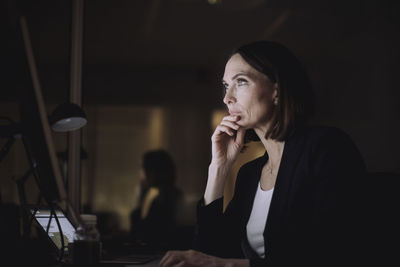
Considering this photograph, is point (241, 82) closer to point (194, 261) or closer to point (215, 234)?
point (215, 234)

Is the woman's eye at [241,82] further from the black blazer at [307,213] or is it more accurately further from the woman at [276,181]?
the black blazer at [307,213]

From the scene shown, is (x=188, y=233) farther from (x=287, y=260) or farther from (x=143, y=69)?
(x=143, y=69)

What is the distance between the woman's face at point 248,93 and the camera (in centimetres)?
135

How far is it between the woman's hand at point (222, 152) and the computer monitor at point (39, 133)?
65 cm

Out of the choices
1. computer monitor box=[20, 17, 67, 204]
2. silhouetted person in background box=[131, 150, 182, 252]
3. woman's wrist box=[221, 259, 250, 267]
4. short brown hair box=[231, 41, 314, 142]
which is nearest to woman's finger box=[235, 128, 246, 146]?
short brown hair box=[231, 41, 314, 142]

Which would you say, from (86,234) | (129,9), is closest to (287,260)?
(86,234)

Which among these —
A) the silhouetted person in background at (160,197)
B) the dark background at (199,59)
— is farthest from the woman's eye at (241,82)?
the silhouetted person in background at (160,197)

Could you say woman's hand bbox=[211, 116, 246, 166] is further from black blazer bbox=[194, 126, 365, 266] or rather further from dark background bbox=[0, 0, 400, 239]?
dark background bbox=[0, 0, 400, 239]

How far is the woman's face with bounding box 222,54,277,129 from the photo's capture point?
1354mm

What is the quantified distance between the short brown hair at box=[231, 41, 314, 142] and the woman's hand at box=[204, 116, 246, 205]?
0.15 meters

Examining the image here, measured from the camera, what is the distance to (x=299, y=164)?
4.00 feet

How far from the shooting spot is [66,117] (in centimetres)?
112

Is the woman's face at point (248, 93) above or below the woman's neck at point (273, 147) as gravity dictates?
above

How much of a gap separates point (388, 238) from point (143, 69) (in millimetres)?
5276
